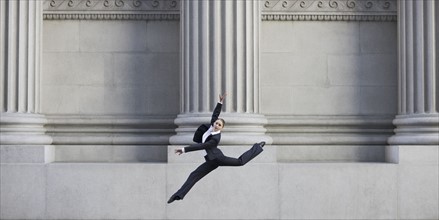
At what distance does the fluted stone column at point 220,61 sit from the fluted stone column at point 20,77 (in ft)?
10.0

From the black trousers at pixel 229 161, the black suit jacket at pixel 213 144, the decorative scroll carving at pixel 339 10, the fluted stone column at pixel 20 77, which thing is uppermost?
the decorative scroll carving at pixel 339 10

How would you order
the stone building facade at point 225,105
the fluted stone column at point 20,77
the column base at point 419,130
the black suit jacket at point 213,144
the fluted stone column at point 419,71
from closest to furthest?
the black suit jacket at point 213,144 → the stone building facade at point 225,105 → the column base at point 419,130 → the fluted stone column at point 20,77 → the fluted stone column at point 419,71

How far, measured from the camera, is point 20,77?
60.2ft

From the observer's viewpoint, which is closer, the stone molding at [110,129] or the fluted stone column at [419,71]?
the fluted stone column at [419,71]

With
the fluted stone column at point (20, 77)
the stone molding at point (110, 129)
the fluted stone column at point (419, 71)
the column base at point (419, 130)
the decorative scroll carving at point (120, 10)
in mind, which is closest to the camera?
the column base at point (419, 130)

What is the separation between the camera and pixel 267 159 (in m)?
17.7

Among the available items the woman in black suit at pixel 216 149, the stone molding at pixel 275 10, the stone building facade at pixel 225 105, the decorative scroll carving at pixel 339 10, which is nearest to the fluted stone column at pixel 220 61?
the stone building facade at pixel 225 105

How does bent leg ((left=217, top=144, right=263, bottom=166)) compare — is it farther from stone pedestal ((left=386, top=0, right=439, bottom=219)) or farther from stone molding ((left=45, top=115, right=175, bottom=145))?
stone molding ((left=45, top=115, right=175, bottom=145))

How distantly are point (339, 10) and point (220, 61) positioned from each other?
10.5ft

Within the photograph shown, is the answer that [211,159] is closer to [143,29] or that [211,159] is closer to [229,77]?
[229,77]

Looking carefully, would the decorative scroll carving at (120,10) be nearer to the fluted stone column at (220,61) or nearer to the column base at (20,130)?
the fluted stone column at (220,61)

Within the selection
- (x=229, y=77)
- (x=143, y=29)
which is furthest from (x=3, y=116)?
(x=229, y=77)

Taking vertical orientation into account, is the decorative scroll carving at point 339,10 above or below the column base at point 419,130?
above

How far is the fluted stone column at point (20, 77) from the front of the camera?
59.2 ft
